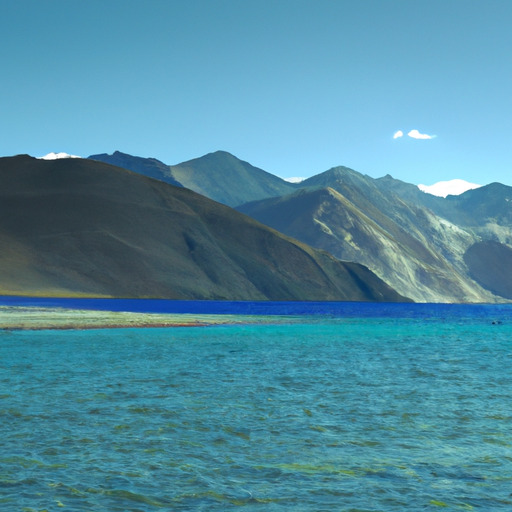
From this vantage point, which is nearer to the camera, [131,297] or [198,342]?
[198,342]

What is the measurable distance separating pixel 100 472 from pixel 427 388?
64.3 feet

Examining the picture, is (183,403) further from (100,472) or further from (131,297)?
(131,297)

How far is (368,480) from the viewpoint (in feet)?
50.7

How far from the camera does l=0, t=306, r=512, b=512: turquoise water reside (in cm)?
1418

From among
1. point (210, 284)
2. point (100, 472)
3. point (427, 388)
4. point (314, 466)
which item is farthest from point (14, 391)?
point (210, 284)

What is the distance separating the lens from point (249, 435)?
20.0 meters

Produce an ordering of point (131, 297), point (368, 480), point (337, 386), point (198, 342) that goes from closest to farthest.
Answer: point (368, 480) → point (337, 386) → point (198, 342) → point (131, 297)

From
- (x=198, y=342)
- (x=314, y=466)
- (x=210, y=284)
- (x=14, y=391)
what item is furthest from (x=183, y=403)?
(x=210, y=284)

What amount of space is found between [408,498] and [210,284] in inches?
7224

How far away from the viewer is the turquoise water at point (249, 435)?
14.2m

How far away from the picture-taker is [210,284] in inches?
7751

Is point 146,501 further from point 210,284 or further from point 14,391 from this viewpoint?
point 210,284

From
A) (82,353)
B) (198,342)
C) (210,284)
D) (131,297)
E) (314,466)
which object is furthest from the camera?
(210,284)

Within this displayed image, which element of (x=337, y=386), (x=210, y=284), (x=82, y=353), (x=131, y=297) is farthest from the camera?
(x=210, y=284)
